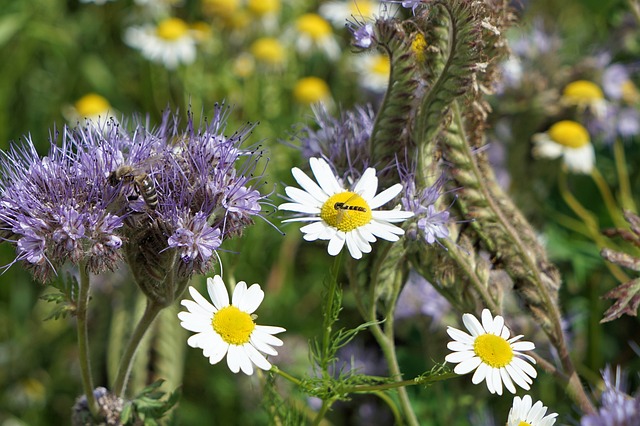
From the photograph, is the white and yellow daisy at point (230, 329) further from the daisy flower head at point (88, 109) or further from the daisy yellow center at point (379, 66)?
the daisy yellow center at point (379, 66)

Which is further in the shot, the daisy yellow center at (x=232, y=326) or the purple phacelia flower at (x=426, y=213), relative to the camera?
the purple phacelia flower at (x=426, y=213)

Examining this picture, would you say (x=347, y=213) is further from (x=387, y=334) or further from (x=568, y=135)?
(x=568, y=135)

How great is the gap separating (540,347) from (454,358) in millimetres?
919

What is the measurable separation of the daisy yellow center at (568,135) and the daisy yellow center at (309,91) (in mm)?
1060

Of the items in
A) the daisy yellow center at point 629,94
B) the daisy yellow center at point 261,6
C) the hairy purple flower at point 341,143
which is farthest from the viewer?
the daisy yellow center at point 261,6

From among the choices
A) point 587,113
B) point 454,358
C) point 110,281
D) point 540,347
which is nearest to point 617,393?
point 454,358

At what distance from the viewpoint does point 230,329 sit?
1.35m

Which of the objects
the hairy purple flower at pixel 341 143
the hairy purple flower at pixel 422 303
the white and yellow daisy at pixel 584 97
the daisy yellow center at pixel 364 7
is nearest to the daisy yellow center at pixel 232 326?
the hairy purple flower at pixel 341 143

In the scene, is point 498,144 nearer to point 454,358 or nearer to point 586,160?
point 586,160

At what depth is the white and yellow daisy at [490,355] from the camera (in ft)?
4.41

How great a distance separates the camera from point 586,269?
8.67 feet

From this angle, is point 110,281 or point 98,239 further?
point 110,281

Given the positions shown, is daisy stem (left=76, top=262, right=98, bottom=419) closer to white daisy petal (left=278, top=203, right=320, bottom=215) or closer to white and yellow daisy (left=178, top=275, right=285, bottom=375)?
white and yellow daisy (left=178, top=275, right=285, bottom=375)

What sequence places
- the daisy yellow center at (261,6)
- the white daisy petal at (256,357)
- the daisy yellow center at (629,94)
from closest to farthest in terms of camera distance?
the white daisy petal at (256,357) < the daisy yellow center at (629,94) < the daisy yellow center at (261,6)
